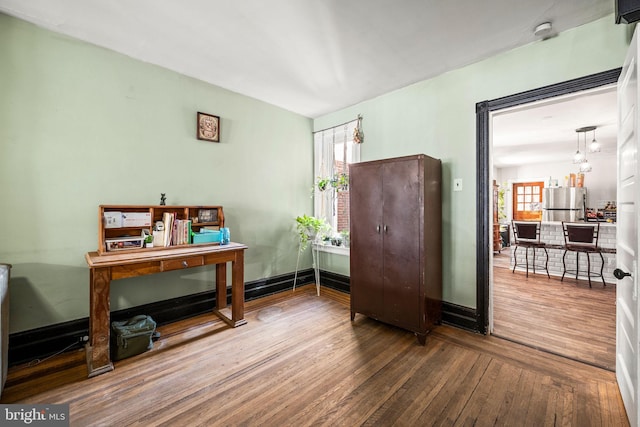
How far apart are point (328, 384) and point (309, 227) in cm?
217

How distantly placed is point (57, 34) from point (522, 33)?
3831mm

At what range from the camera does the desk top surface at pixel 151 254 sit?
2055mm

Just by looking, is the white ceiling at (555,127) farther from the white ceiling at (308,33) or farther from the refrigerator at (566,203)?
the refrigerator at (566,203)

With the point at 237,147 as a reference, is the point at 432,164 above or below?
below

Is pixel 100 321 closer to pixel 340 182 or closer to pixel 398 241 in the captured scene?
pixel 398 241

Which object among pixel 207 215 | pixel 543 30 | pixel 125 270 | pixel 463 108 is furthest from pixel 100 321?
pixel 543 30

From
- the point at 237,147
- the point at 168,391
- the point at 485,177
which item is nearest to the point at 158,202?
the point at 237,147

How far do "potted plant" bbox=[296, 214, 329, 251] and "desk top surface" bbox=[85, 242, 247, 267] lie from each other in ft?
3.91

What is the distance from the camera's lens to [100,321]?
203 cm

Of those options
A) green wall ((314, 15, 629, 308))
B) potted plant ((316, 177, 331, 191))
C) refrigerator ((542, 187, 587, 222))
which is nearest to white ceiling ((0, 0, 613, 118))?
green wall ((314, 15, 629, 308))

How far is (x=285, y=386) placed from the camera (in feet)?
6.16

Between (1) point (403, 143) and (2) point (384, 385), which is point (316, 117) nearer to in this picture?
(1) point (403, 143)

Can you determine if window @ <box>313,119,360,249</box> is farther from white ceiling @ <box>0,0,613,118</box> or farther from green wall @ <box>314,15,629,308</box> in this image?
white ceiling @ <box>0,0,613,118</box>

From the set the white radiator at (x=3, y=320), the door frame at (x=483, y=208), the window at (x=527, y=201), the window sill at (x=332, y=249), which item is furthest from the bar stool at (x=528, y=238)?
the white radiator at (x=3, y=320)
